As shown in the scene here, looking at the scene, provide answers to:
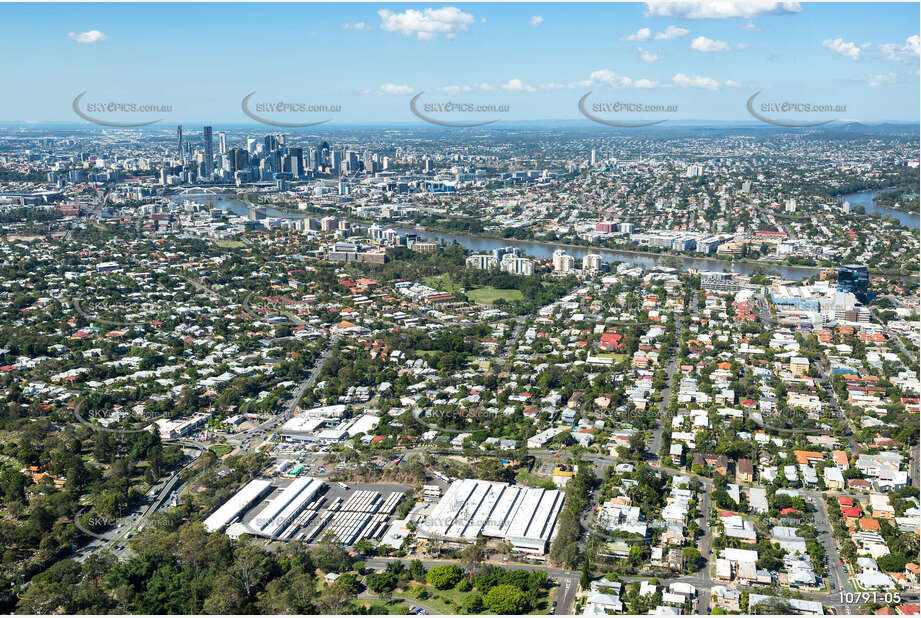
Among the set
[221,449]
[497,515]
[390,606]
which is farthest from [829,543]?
[221,449]

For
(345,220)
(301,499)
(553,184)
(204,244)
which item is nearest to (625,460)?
(301,499)

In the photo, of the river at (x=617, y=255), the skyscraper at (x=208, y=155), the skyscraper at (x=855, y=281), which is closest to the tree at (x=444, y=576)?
the skyscraper at (x=855, y=281)

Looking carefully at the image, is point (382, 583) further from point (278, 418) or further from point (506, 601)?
point (278, 418)

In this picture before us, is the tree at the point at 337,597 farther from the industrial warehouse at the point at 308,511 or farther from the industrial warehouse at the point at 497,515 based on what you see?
the industrial warehouse at the point at 497,515

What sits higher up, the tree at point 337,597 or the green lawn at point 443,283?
the green lawn at point 443,283

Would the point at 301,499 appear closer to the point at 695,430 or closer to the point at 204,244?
the point at 695,430

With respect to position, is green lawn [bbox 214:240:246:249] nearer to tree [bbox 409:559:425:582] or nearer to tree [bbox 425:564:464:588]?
tree [bbox 409:559:425:582]

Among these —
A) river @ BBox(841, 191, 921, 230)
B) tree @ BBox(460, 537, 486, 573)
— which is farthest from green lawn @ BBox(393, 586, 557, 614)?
river @ BBox(841, 191, 921, 230)
